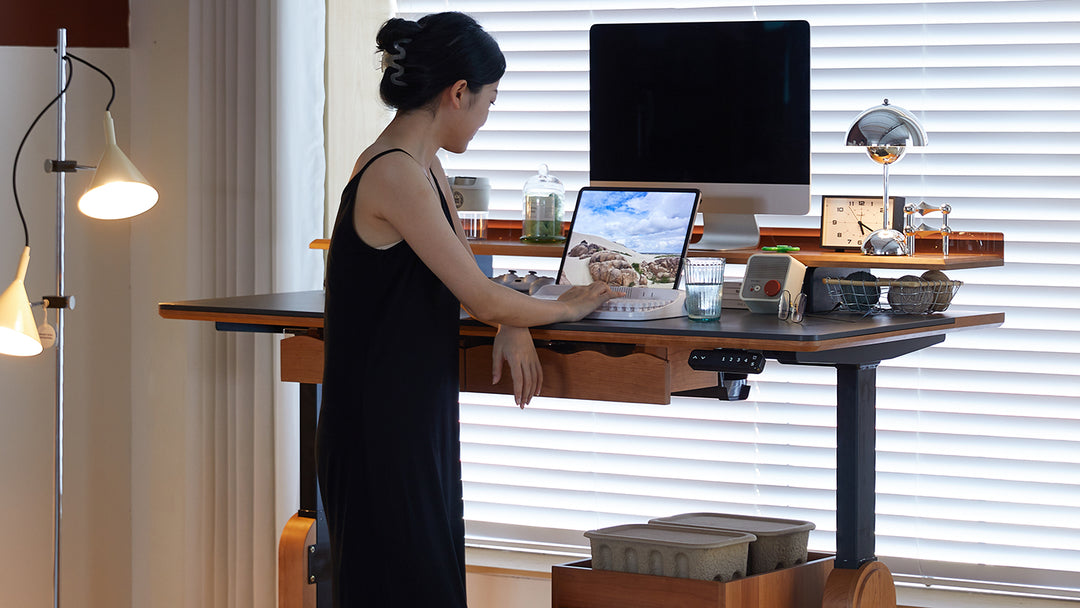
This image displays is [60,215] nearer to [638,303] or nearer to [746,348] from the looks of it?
[638,303]

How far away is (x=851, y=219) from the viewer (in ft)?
8.25

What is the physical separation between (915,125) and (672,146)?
0.49 meters

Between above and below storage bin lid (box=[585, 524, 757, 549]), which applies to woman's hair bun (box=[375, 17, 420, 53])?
above

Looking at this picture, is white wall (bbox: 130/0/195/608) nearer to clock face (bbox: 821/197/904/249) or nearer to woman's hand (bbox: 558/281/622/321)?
woman's hand (bbox: 558/281/622/321)

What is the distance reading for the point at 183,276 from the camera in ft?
10.5

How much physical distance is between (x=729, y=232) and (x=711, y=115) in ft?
A: 0.81

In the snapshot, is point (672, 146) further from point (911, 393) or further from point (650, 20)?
point (911, 393)

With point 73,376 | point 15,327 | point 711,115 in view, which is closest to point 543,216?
point 711,115

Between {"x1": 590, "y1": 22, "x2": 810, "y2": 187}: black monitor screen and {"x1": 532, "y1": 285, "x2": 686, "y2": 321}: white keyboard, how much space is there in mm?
409

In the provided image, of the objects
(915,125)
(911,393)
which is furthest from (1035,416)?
(915,125)

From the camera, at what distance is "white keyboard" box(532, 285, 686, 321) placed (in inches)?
82.2

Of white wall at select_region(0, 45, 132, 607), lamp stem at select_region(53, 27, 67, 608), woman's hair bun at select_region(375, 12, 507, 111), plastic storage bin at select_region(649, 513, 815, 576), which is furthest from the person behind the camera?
white wall at select_region(0, 45, 132, 607)

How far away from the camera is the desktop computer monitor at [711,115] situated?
250 cm

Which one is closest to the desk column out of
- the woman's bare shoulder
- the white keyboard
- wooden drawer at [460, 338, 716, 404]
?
wooden drawer at [460, 338, 716, 404]
